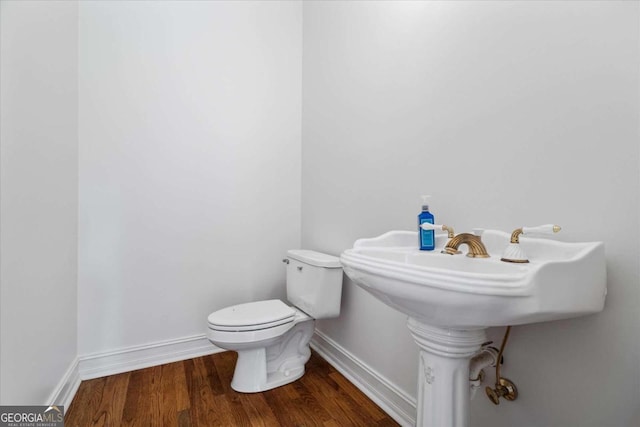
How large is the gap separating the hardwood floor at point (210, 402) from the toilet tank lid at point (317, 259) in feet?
2.12

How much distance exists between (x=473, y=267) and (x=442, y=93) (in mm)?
715

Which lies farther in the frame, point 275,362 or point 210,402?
point 275,362

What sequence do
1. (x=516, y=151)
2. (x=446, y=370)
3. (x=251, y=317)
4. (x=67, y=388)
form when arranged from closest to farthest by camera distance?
(x=446, y=370), (x=516, y=151), (x=67, y=388), (x=251, y=317)

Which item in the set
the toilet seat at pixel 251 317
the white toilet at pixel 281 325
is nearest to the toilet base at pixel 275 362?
the white toilet at pixel 281 325

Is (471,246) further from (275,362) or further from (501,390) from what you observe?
(275,362)

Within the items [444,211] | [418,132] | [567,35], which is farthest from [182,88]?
[567,35]

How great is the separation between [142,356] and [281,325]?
3.04ft

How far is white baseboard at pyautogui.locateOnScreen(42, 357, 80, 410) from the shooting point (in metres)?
1.39

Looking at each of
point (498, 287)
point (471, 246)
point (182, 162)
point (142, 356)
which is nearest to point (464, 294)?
point (498, 287)

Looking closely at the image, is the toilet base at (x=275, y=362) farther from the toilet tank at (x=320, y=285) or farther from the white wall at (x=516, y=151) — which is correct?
the white wall at (x=516, y=151)

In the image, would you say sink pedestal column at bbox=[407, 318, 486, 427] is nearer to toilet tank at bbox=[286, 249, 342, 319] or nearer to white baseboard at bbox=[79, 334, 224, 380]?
toilet tank at bbox=[286, 249, 342, 319]

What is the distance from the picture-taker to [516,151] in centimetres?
100

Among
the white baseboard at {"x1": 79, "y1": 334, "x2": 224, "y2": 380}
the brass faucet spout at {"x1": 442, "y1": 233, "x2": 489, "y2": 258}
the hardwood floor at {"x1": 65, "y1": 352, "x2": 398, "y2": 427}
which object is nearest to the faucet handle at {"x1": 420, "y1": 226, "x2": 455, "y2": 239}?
the brass faucet spout at {"x1": 442, "y1": 233, "x2": 489, "y2": 258}

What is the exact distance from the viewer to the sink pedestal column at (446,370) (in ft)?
2.78
